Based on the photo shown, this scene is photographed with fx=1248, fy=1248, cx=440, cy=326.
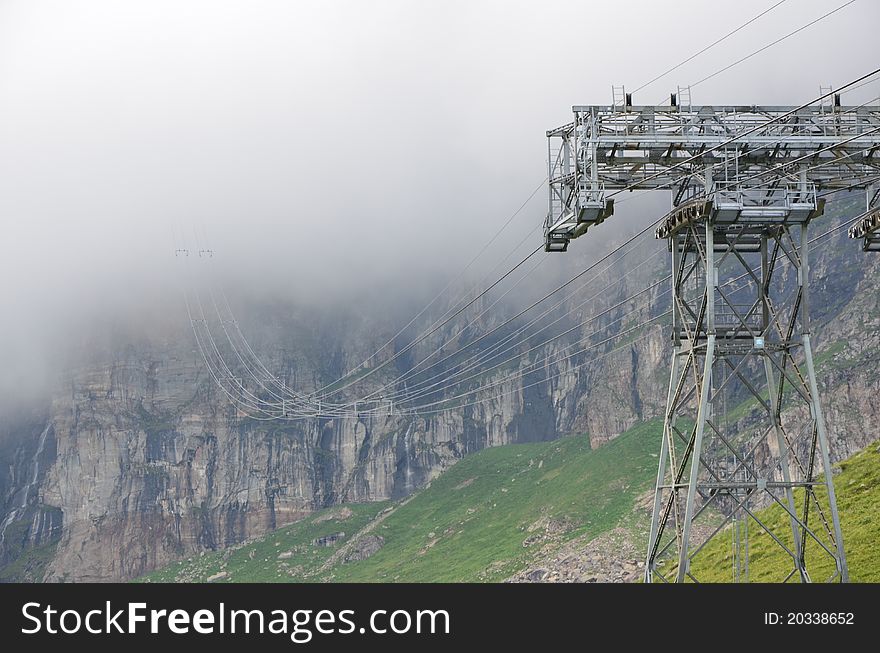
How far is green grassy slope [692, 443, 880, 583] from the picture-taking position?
178 ft

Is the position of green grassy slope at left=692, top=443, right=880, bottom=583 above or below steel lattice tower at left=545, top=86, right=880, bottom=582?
below

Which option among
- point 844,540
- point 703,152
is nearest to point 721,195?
point 703,152

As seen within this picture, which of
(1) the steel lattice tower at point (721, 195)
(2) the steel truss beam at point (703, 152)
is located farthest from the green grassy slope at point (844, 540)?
(2) the steel truss beam at point (703, 152)

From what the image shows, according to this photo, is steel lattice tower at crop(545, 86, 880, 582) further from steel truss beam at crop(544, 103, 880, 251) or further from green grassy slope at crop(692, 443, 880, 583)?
green grassy slope at crop(692, 443, 880, 583)

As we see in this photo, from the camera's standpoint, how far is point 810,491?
48.1m

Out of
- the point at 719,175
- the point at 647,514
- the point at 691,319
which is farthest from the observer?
the point at 647,514

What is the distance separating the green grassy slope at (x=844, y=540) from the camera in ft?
178

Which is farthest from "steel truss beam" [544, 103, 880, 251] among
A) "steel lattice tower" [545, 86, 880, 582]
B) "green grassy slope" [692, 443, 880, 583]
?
"green grassy slope" [692, 443, 880, 583]

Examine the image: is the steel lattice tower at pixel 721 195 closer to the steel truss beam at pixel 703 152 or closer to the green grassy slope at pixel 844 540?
the steel truss beam at pixel 703 152

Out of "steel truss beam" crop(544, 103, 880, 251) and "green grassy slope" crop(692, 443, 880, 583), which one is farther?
"green grassy slope" crop(692, 443, 880, 583)
